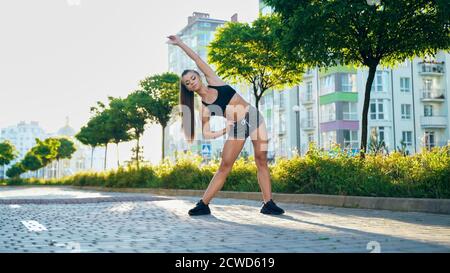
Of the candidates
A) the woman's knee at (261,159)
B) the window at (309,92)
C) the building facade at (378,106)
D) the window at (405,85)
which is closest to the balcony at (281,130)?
the building facade at (378,106)

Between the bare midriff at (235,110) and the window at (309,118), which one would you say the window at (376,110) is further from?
the bare midriff at (235,110)

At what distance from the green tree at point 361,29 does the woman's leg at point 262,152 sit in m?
5.79

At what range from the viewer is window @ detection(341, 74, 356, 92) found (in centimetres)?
5216

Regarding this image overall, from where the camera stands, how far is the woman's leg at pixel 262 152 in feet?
21.2

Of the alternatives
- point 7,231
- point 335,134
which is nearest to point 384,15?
point 7,231

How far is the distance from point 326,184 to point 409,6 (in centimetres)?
480

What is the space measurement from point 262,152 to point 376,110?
48.7 metres

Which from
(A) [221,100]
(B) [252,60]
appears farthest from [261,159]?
(B) [252,60]

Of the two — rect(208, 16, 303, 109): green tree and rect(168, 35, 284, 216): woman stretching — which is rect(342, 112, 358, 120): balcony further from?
rect(168, 35, 284, 216): woman stretching

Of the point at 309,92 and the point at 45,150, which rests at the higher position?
the point at 309,92

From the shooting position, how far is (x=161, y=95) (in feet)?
112

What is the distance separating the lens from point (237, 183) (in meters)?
14.8

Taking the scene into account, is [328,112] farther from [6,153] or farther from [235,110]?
[235,110]
